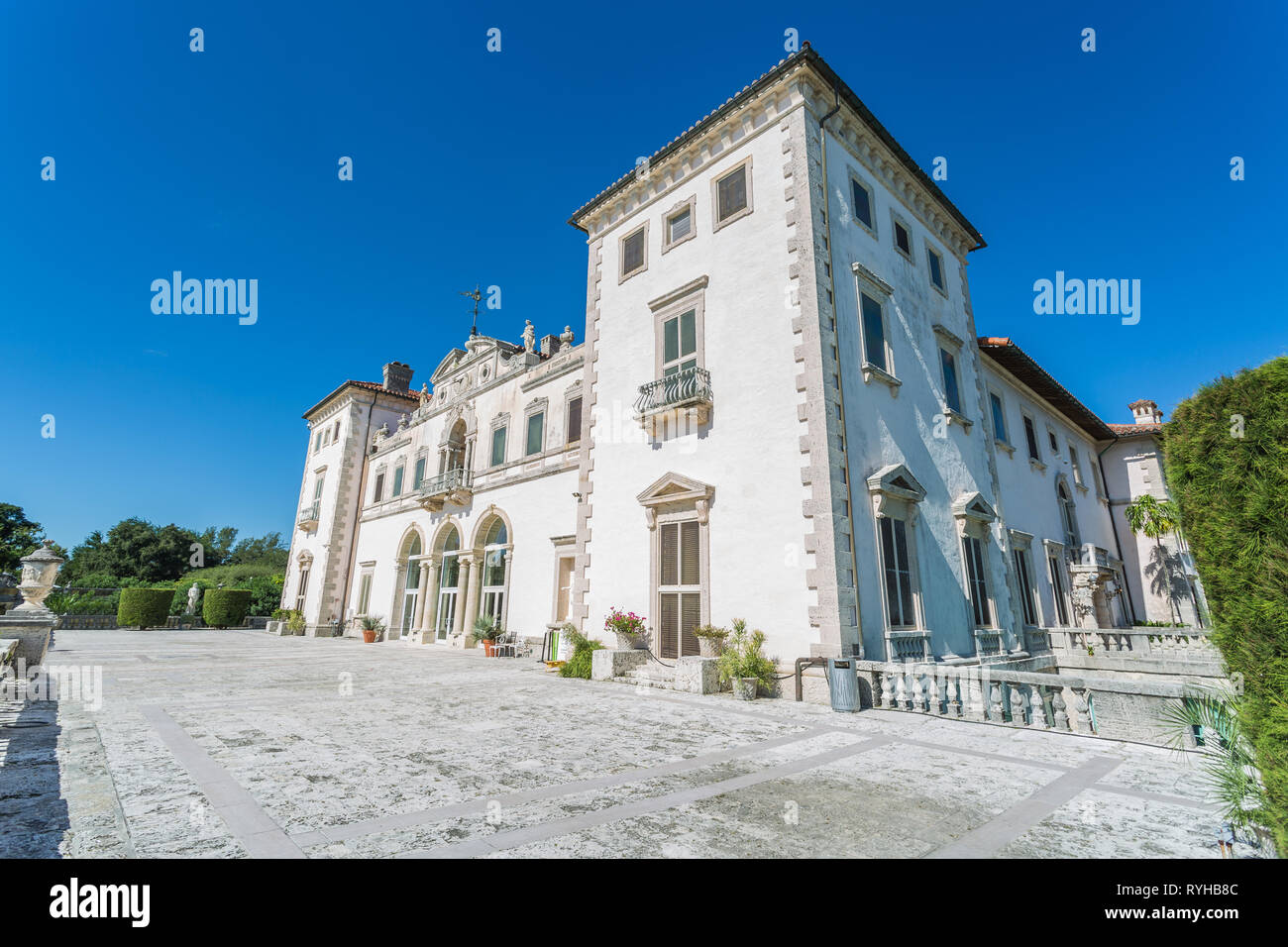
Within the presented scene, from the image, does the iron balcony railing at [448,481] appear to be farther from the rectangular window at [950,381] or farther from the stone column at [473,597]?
the rectangular window at [950,381]

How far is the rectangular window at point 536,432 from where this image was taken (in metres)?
18.2

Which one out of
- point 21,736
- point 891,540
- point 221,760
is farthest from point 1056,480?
point 21,736

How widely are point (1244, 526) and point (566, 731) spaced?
5833 millimetres

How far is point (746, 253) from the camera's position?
465 inches

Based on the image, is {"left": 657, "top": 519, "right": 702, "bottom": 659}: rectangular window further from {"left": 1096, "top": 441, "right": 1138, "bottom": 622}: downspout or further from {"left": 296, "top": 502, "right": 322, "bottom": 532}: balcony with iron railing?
{"left": 296, "top": 502, "right": 322, "bottom": 532}: balcony with iron railing

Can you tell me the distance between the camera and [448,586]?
21.3 m

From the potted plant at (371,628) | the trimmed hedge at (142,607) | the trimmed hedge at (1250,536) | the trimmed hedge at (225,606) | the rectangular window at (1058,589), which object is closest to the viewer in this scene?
the trimmed hedge at (1250,536)

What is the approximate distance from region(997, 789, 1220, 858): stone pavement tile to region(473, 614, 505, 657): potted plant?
15351mm

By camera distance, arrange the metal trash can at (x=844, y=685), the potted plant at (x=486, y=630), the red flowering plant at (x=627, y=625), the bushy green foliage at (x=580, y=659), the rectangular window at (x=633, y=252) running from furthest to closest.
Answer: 1. the potted plant at (x=486, y=630)
2. the rectangular window at (x=633, y=252)
3. the bushy green foliage at (x=580, y=659)
4. the red flowering plant at (x=627, y=625)
5. the metal trash can at (x=844, y=685)

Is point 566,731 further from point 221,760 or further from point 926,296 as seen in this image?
point 926,296

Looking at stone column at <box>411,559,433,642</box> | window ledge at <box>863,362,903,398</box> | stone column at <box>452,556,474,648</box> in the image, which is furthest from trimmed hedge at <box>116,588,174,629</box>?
window ledge at <box>863,362,903,398</box>

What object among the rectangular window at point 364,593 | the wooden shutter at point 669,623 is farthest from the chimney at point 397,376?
the wooden shutter at point 669,623

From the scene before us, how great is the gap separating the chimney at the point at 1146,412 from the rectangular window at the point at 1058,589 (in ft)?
43.7

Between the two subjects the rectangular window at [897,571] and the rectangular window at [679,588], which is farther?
the rectangular window at [679,588]
